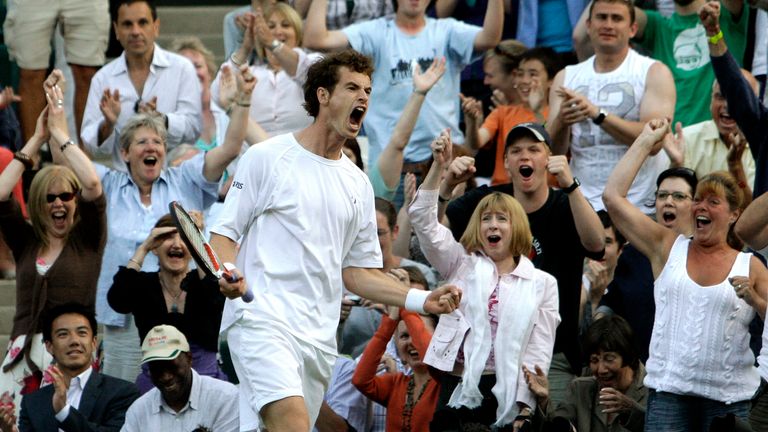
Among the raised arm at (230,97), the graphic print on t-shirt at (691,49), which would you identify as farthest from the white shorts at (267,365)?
the graphic print on t-shirt at (691,49)

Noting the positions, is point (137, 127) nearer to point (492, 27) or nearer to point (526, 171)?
point (526, 171)

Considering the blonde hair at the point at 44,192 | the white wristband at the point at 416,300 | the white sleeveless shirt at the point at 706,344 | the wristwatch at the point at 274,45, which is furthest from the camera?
the wristwatch at the point at 274,45

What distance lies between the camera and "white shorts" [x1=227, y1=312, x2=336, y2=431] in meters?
7.31

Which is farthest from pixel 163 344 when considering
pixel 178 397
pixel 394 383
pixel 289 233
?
pixel 289 233

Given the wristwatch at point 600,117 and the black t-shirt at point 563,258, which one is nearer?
the black t-shirt at point 563,258

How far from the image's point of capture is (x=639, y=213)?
8883mm

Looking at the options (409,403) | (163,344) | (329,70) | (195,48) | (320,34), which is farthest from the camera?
(195,48)

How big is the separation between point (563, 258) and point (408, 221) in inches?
63.3

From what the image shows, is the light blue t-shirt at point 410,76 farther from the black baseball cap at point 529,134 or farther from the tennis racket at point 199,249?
the tennis racket at point 199,249

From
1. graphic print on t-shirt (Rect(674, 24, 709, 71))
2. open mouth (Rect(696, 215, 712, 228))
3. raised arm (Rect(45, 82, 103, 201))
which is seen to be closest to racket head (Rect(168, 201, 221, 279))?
open mouth (Rect(696, 215, 712, 228))

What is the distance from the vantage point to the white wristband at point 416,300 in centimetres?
765

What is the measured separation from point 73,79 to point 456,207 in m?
4.89

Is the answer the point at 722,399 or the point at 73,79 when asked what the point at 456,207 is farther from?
the point at 73,79

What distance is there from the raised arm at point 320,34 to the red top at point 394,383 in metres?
3.64
